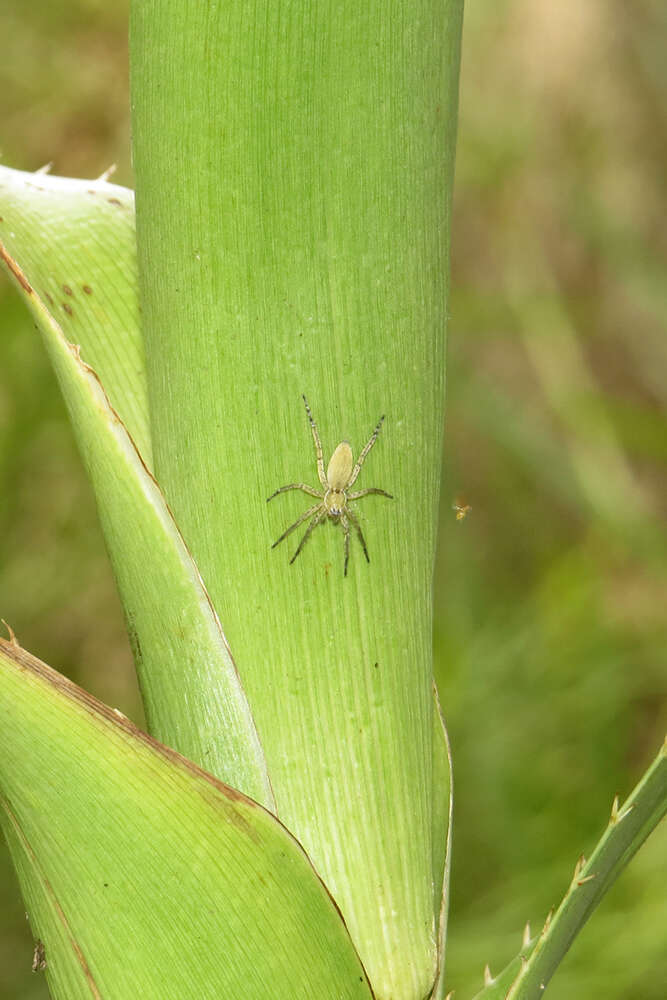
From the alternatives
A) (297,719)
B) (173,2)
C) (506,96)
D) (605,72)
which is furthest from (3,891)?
(605,72)

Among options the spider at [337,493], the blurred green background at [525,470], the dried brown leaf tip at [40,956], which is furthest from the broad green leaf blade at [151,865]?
the blurred green background at [525,470]

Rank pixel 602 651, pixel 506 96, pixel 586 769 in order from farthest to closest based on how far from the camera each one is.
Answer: pixel 506 96 < pixel 602 651 < pixel 586 769

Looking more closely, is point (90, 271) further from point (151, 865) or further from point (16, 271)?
point (151, 865)

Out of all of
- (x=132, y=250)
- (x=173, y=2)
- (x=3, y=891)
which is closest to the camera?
(x=173, y=2)

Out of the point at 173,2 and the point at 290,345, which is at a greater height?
the point at 173,2

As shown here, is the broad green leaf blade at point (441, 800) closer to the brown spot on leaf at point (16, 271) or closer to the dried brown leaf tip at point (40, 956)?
the dried brown leaf tip at point (40, 956)

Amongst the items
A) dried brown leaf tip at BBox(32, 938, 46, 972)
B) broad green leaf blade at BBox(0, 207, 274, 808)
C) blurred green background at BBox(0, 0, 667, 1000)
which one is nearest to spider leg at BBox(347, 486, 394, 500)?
broad green leaf blade at BBox(0, 207, 274, 808)

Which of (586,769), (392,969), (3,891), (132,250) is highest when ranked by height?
(132,250)

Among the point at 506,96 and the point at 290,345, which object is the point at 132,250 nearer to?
the point at 290,345
